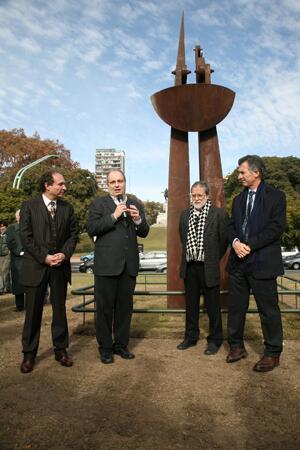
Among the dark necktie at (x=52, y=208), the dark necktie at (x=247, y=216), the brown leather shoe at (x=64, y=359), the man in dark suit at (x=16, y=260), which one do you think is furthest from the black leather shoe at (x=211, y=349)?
the man in dark suit at (x=16, y=260)

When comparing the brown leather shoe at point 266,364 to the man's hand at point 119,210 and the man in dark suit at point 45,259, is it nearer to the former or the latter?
the man in dark suit at point 45,259

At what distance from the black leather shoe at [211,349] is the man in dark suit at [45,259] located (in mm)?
1439

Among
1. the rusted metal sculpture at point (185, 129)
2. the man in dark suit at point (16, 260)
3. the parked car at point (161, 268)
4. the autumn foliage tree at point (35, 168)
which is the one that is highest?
the autumn foliage tree at point (35, 168)

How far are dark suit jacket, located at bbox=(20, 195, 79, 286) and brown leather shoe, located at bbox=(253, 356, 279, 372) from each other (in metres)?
2.07

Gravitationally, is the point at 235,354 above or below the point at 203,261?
below

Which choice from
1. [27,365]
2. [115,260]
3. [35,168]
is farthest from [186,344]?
[35,168]

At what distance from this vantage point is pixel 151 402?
3156mm

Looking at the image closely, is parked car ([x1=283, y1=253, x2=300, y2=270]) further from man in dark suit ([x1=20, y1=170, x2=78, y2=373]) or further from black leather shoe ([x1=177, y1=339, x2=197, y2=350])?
man in dark suit ([x1=20, y1=170, x2=78, y2=373])

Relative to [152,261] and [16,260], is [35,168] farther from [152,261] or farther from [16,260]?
[16,260]

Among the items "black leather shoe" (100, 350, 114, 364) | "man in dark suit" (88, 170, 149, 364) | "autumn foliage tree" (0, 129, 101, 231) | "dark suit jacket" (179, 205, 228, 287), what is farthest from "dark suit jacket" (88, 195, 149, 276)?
"autumn foliage tree" (0, 129, 101, 231)

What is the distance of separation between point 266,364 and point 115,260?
69.2 inches

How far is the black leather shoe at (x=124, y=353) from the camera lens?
4.33m

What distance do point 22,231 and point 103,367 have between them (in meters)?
1.55

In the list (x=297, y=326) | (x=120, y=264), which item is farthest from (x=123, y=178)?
(x=297, y=326)
